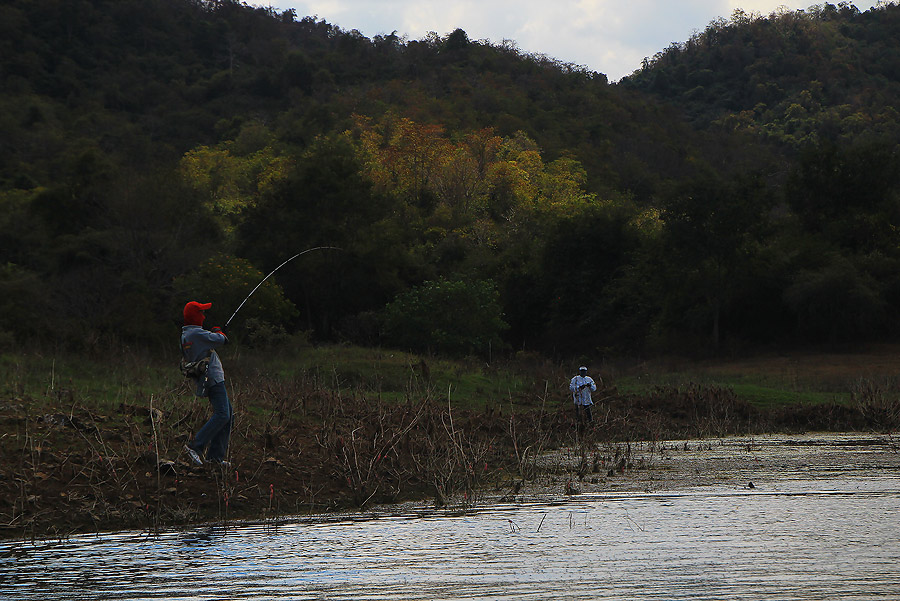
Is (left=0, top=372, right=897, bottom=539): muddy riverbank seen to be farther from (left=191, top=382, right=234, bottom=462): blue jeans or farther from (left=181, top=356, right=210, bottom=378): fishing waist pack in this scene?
(left=181, top=356, right=210, bottom=378): fishing waist pack

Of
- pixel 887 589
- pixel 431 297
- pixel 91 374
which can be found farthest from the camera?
pixel 431 297

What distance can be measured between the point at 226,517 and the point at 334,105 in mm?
89111

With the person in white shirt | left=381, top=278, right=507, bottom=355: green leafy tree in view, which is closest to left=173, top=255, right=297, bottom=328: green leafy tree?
left=381, top=278, right=507, bottom=355: green leafy tree

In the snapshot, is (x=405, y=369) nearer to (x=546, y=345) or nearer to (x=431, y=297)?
(x=431, y=297)

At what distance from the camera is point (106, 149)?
85.2 meters

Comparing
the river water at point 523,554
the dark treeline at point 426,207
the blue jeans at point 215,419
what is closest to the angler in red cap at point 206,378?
the blue jeans at point 215,419

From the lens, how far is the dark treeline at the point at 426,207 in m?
48.0

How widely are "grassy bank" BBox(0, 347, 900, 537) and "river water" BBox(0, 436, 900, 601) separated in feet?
2.81

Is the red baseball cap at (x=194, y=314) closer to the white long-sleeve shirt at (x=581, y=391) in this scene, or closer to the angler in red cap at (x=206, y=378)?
the angler in red cap at (x=206, y=378)

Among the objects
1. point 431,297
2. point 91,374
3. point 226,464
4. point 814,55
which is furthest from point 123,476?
point 814,55

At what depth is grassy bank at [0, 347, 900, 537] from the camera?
1134cm

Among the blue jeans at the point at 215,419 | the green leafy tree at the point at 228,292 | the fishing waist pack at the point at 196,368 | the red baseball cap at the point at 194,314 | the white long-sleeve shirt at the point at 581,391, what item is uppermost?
the green leafy tree at the point at 228,292

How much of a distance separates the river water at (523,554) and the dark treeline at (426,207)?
753 inches

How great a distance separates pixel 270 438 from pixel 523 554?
5.88 metres
